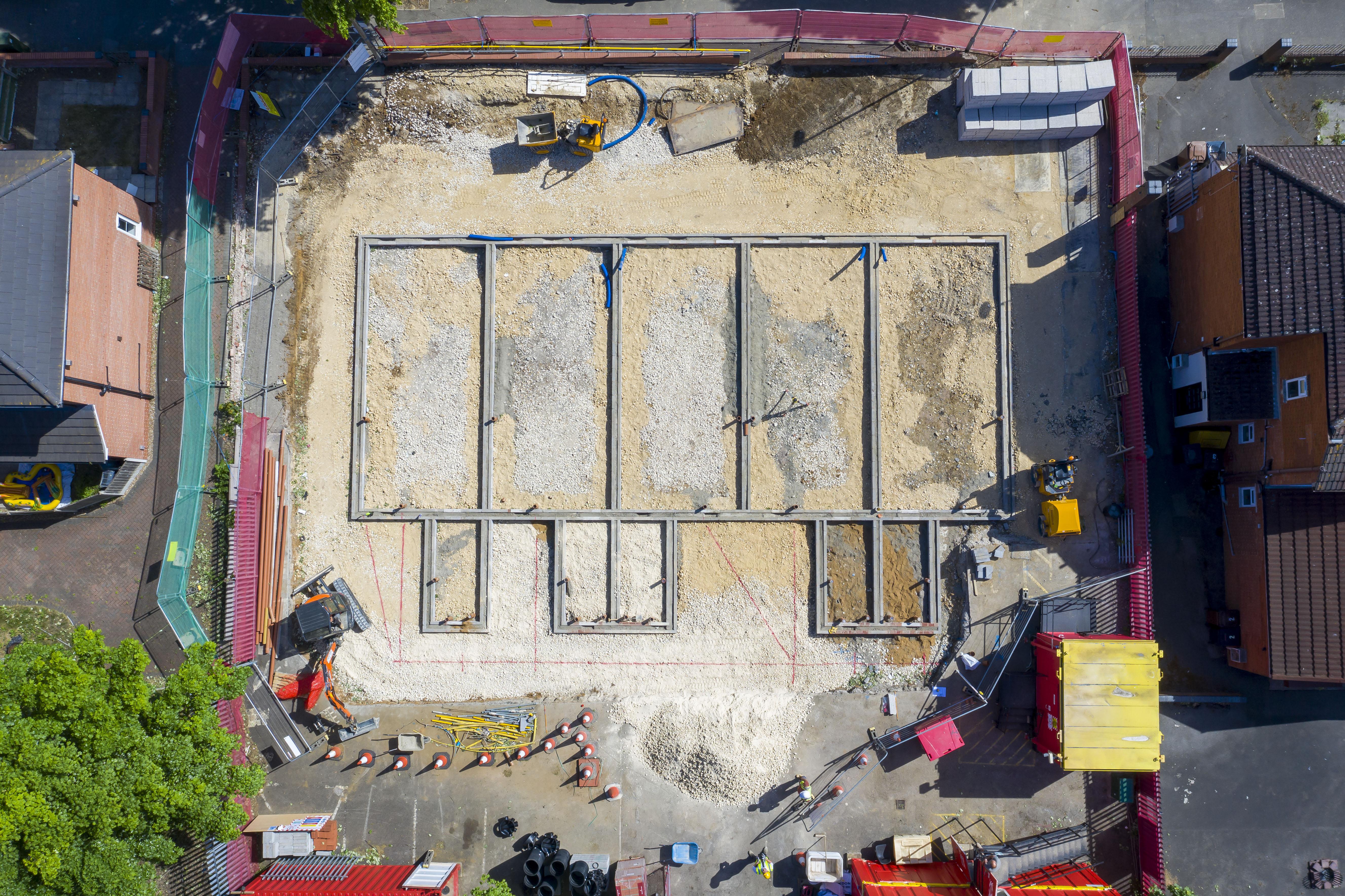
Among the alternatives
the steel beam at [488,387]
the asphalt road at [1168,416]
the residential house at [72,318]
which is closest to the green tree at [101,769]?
the asphalt road at [1168,416]

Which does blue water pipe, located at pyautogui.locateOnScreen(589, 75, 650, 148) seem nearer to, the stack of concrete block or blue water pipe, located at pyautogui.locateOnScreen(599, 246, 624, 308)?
blue water pipe, located at pyautogui.locateOnScreen(599, 246, 624, 308)

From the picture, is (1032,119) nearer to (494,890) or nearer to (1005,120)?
(1005,120)

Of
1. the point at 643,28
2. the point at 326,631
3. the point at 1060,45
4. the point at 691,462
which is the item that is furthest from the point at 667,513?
the point at 1060,45

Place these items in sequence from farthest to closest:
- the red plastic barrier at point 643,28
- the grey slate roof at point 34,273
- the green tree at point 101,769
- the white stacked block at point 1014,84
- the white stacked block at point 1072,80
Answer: the red plastic barrier at point 643,28 < the white stacked block at point 1014,84 < the white stacked block at point 1072,80 < the grey slate roof at point 34,273 < the green tree at point 101,769

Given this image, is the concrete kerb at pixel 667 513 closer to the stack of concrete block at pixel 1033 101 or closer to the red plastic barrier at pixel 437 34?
the stack of concrete block at pixel 1033 101

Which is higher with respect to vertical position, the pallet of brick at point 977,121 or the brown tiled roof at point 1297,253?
the pallet of brick at point 977,121

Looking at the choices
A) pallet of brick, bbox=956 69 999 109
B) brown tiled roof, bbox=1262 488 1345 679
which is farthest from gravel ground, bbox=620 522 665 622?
brown tiled roof, bbox=1262 488 1345 679

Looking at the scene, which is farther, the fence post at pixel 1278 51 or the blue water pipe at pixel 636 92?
the blue water pipe at pixel 636 92
